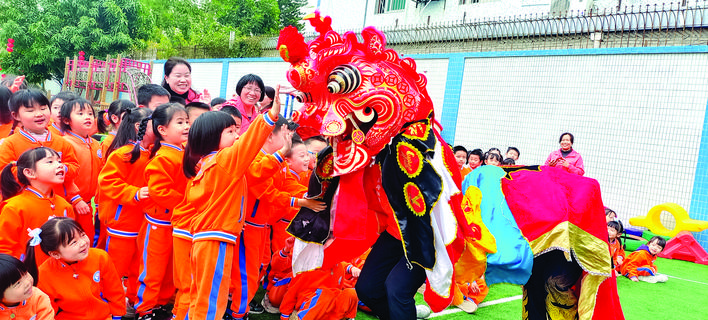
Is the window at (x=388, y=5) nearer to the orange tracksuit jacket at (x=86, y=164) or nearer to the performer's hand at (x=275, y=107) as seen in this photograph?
the orange tracksuit jacket at (x=86, y=164)

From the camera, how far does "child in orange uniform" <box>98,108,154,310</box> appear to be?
3668 mm

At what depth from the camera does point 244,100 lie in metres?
5.05

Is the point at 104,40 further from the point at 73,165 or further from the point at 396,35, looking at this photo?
the point at 73,165

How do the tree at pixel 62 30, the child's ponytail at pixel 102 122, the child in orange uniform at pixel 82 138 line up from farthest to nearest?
the tree at pixel 62 30 → the child's ponytail at pixel 102 122 → the child in orange uniform at pixel 82 138

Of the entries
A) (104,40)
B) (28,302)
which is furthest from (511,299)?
(104,40)

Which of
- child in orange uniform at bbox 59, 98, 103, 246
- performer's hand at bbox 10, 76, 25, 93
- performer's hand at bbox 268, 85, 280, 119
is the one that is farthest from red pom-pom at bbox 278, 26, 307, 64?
performer's hand at bbox 10, 76, 25, 93

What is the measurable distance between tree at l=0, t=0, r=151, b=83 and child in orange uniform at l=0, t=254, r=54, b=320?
24.3 m

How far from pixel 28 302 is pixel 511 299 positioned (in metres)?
4.06

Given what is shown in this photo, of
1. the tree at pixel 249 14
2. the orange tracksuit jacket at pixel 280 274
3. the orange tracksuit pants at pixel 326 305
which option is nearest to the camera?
the orange tracksuit pants at pixel 326 305

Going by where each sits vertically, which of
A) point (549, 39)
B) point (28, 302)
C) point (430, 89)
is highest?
point (549, 39)

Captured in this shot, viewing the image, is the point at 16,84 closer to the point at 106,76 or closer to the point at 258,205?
the point at 258,205

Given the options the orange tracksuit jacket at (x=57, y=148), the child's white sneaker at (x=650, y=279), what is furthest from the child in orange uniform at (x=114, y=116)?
the child's white sneaker at (x=650, y=279)

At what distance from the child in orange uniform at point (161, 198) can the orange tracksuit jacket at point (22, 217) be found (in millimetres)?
614

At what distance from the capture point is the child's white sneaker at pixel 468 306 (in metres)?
4.45
